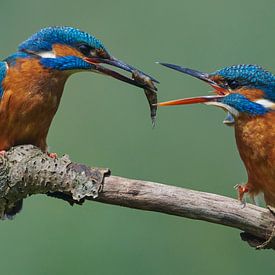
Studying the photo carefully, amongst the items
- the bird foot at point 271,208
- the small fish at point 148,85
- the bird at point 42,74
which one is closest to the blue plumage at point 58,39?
the bird at point 42,74

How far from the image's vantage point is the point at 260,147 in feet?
8.13

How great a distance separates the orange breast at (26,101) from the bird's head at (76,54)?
1.6 inches

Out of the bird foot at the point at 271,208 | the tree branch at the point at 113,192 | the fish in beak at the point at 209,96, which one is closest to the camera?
the tree branch at the point at 113,192

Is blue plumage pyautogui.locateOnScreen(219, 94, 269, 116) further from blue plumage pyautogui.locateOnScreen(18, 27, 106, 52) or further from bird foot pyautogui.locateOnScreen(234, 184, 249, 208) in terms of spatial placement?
blue plumage pyautogui.locateOnScreen(18, 27, 106, 52)

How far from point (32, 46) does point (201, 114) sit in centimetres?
87

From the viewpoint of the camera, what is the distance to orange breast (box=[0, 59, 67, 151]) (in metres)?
2.48

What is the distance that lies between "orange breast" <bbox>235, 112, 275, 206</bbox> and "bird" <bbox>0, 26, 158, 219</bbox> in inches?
12.9

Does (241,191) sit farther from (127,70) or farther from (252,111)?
(127,70)

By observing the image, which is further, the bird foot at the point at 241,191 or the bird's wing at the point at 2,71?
the bird's wing at the point at 2,71

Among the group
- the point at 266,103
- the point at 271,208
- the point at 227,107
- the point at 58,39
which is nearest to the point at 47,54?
the point at 58,39

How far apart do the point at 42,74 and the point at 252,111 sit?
669 millimetres

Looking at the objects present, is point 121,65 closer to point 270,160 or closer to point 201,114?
point 270,160

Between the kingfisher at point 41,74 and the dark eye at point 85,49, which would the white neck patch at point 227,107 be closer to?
the kingfisher at point 41,74

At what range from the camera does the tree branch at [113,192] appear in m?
2.21
